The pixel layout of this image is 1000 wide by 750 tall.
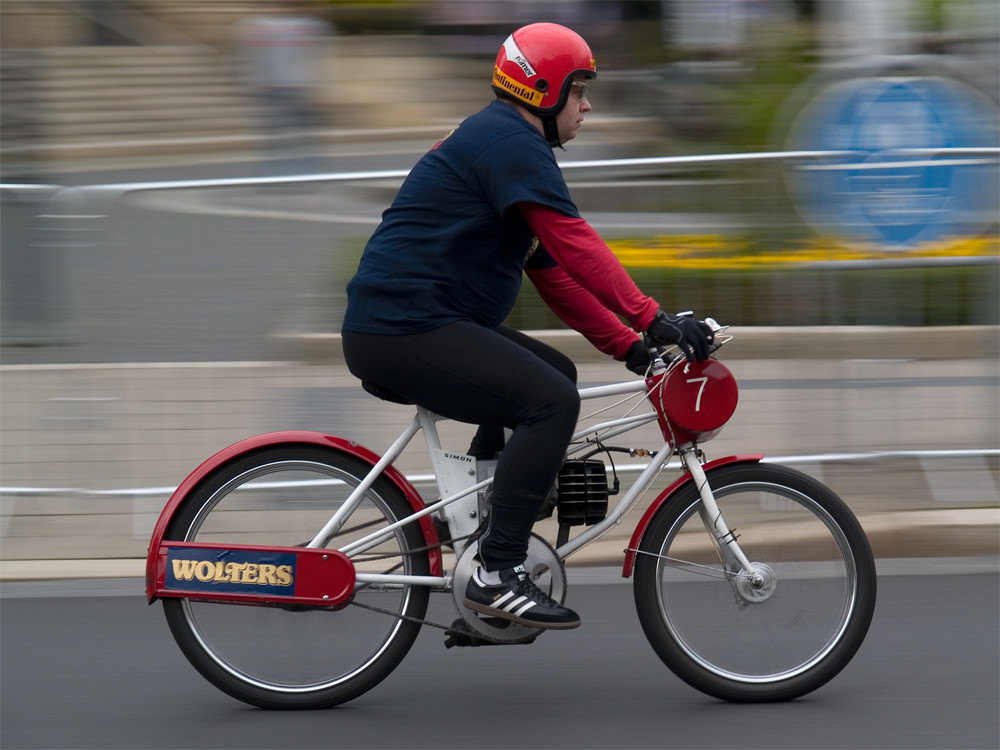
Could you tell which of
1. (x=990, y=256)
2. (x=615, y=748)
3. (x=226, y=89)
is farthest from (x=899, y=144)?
(x=226, y=89)

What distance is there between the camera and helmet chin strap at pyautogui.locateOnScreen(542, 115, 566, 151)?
3.99m

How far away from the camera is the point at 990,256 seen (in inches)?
248

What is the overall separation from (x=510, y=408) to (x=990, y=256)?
3.23 m

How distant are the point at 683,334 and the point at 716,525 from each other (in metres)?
0.69

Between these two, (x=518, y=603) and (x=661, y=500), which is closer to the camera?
(x=518, y=603)

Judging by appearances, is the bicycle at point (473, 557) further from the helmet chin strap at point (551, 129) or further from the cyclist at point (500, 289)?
the helmet chin strap at point (551, 129)

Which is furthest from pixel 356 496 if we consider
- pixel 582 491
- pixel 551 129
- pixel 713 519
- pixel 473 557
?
pixel 551 129

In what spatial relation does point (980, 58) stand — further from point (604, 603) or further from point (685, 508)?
point (685, 508)

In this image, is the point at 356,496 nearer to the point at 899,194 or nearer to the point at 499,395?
the point at 499,395

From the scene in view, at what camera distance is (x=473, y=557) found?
4.15 meters

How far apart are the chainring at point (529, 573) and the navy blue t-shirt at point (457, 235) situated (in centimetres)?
70

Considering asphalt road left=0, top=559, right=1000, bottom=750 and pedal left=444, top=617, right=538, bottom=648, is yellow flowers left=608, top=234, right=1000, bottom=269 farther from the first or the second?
pedal left=444, top=617, right=538, bottom=648

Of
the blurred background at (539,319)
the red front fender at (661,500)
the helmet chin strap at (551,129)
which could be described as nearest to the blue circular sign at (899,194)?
the blurred background at (539,319)

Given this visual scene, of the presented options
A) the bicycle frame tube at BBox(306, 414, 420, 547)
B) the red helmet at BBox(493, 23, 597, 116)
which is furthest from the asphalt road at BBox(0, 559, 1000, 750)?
the red helmet at BBox(493, 23, 597, 116)
